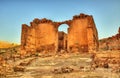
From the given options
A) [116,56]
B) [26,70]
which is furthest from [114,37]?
[26,70]

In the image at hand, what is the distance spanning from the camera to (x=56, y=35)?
3319cm

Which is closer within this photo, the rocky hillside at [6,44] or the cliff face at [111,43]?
the cliff face at [111,43]

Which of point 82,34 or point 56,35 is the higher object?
point 56,35

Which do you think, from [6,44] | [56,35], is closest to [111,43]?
[56,35]

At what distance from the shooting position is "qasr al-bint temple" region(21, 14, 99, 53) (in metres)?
30.8

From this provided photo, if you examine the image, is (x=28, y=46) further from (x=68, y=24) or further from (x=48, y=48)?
(x=68, y=24)

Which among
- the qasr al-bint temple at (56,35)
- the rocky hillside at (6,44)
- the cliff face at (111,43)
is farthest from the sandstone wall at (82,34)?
the rocky hillside at (6,44)

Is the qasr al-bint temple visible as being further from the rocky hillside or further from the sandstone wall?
the rocky hillside

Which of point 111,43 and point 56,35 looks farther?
point 111,43

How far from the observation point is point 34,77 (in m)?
15.2

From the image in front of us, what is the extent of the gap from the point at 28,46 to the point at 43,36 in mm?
2627

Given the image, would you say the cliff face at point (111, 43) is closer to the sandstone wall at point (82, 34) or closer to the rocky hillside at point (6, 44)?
the sandstone wall at point (82, 34)

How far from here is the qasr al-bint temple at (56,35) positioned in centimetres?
3083

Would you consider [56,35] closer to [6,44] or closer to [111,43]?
[111,43]
